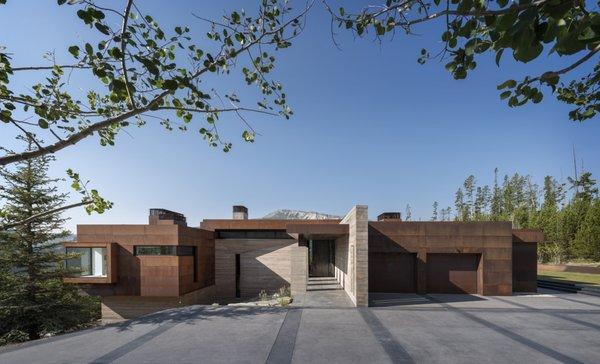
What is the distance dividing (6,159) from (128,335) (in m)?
9.75

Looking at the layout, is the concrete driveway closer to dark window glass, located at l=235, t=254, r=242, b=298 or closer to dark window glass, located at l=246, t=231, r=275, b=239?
dark window glass, located at l=235, t=254, r=242, b=298

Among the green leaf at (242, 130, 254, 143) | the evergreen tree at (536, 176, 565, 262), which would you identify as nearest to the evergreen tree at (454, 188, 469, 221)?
the evergreen tree at (536, 176, 565, 262)

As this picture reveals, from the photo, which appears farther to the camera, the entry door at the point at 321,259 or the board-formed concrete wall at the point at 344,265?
the entry door at the point at 321,259

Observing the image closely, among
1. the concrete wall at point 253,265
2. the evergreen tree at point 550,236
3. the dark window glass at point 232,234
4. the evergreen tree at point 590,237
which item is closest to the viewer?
the concrete wall at point 253,265

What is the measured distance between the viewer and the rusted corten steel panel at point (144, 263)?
→ 2131 cm

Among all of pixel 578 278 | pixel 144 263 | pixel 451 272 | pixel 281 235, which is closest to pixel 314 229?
pixel 451 272

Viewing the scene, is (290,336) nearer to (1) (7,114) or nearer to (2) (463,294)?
(1) (7,114)

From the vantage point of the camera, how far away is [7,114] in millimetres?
3637

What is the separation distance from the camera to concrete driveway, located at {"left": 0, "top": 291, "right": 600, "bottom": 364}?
344 inches

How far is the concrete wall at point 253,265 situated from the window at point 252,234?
0.56 meters

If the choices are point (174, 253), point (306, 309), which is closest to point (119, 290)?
point (174, 253)

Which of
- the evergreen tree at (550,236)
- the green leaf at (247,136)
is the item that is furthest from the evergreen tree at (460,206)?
the green leaf at (247,136)

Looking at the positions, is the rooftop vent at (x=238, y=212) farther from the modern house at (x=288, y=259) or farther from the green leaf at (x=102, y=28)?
the green leaf at (x=102, y=28)

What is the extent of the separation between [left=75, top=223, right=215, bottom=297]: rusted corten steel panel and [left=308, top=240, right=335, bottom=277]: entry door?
1025 cm
